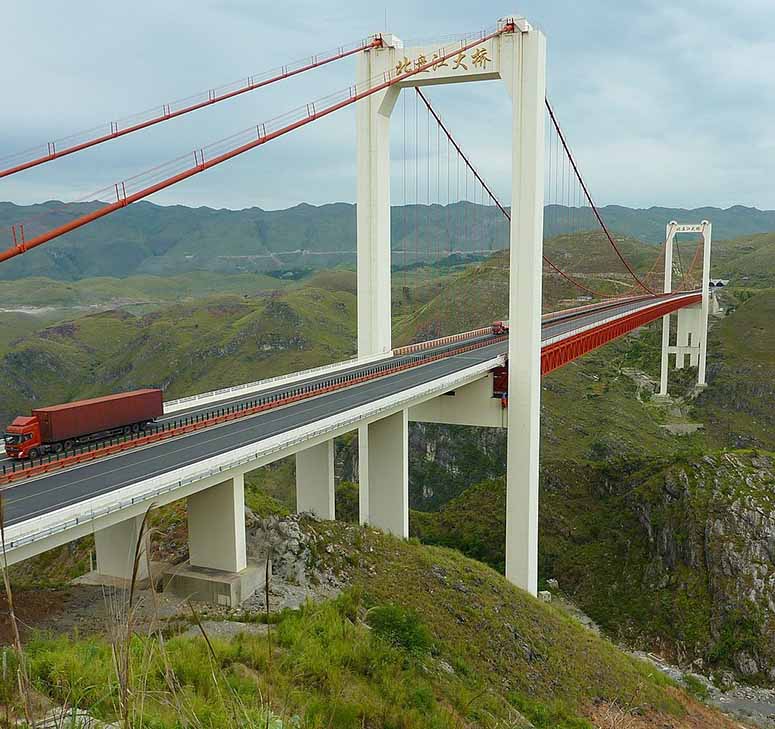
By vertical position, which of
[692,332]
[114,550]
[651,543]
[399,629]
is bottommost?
[651,543]

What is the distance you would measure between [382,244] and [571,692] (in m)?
19.0

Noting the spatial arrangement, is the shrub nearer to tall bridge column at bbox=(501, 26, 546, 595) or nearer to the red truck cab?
the red truck cab

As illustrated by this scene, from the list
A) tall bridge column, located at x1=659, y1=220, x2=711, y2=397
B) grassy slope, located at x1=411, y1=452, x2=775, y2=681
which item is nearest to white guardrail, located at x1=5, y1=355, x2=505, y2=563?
grassy slope, located at x1=411, y1=452, x2=775, y2=681

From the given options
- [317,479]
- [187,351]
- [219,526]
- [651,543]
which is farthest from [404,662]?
[187,351]

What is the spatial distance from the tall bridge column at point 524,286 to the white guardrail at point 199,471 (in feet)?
16.5

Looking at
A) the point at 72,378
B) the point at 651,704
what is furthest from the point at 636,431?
the point at 72,378

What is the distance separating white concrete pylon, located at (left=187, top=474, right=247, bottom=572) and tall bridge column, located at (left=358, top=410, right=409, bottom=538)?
31.7 feet

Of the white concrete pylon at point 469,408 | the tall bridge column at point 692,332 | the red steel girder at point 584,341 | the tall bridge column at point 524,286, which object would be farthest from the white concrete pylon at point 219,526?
the tall bridge column at point 692,332

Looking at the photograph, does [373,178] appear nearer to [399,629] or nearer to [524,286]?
[524,286]

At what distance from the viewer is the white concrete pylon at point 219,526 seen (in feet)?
55.9

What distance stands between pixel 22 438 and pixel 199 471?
207 inches

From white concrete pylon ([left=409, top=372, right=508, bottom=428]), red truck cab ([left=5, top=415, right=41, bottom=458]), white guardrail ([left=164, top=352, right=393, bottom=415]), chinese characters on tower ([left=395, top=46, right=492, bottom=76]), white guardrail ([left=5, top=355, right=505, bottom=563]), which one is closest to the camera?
white guardrail ([left=5, top=355, right=505, bottom=563])

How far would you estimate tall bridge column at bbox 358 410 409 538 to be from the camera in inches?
1046

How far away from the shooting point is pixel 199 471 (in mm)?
15258
